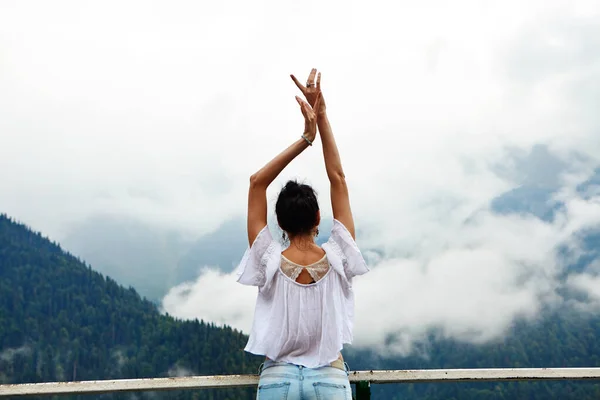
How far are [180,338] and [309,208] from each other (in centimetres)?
12950

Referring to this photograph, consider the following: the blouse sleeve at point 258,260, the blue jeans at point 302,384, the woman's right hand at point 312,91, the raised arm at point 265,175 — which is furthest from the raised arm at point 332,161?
the blue jeans at point 302,384

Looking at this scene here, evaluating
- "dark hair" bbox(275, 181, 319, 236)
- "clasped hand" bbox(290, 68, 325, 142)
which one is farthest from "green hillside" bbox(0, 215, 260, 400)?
"dark hair" bbox(275, 181, 319, 236)

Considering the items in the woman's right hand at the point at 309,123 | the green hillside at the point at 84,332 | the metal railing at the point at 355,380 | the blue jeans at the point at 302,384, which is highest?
the green hillside at the point at 84,332

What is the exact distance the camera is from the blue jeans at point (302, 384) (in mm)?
2314

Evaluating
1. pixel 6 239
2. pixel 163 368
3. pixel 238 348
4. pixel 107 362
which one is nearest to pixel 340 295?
pixel 238 348

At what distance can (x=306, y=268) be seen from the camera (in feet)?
8.05

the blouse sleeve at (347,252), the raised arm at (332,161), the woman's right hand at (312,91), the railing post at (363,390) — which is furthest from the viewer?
the railing post at (363,390)

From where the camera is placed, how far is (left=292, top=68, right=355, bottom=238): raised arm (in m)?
2.63

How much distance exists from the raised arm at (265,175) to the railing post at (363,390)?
3.72ft

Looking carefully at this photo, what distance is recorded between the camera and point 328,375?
2365 millimetres

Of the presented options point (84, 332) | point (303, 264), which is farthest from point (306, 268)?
point (84, 332)

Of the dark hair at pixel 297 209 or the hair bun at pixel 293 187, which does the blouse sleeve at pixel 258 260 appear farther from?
the hair bun at pixel 293 187

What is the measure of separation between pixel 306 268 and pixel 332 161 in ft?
1.85

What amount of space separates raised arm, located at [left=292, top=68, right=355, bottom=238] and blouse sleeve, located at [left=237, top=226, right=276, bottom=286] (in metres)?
0.33
